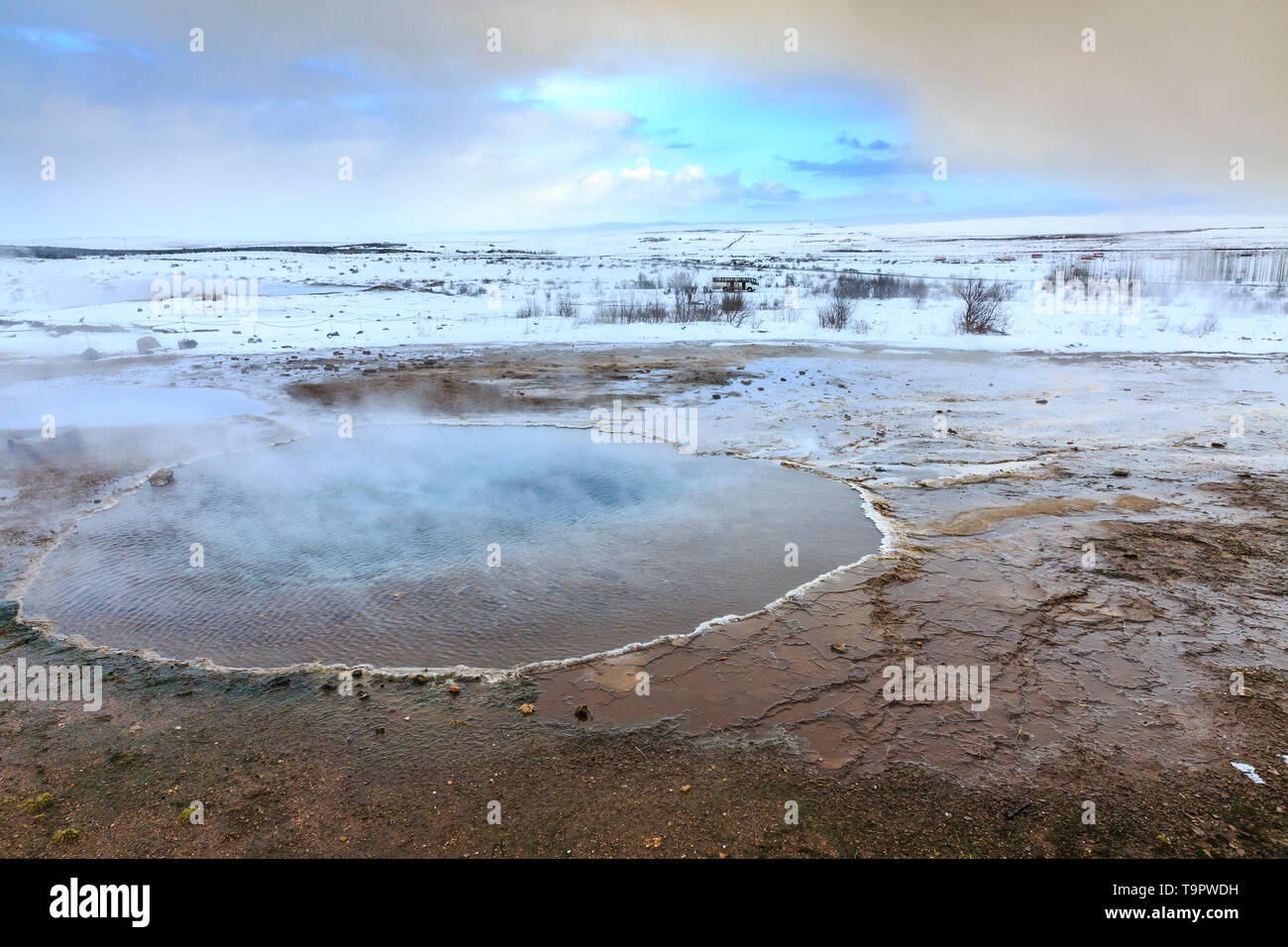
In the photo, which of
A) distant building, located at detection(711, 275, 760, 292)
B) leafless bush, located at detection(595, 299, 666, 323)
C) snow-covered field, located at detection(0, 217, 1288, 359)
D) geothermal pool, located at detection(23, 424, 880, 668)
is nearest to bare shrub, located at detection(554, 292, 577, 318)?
snow-covered field, located at detection(0, 217, 1288, 359)

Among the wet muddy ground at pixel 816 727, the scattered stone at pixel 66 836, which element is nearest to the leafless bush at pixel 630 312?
the wet muddy ground at pixel 816 727

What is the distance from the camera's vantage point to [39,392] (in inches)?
497

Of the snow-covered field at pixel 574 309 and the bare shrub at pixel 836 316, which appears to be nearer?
the snow-covered field at pixel 574 309

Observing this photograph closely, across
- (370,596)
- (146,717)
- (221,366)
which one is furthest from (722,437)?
(221,366)

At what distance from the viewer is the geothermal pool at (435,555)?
4.70 meters

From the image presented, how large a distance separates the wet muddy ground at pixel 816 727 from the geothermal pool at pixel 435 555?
302 mm

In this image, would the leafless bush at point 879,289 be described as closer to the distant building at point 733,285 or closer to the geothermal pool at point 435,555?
the distant building at point 733,285

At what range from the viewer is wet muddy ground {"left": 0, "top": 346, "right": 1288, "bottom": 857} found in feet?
10.0

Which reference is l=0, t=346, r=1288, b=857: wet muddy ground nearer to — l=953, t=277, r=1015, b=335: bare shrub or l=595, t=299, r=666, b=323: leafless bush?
l=953, t=277, r=1015, b=335: bare shrub

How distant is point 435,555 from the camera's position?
19.1 feet

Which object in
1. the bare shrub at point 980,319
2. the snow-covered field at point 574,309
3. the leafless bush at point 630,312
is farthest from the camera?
the leafless bush at point 630,312

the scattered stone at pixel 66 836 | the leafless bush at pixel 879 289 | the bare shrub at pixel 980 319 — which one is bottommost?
the scattered stone at pixel 66 836
